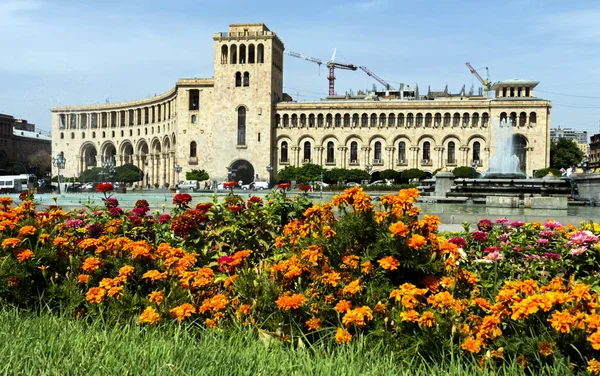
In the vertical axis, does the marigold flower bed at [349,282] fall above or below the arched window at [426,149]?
below

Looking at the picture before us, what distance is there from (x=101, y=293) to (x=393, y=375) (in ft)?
7.07

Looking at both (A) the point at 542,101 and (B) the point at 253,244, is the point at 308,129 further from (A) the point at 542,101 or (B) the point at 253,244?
(B) the point at 253,244

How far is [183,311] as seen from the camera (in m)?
3.99

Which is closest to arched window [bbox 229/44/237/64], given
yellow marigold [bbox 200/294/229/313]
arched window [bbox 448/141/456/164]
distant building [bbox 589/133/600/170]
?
arched window [bbox 448/141/456/164]

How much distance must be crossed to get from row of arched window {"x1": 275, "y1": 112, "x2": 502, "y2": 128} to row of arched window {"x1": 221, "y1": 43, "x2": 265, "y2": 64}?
6403mm

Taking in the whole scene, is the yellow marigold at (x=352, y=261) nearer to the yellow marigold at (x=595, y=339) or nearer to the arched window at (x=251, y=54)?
Result: the yellow marigold at (x=595, y=339)

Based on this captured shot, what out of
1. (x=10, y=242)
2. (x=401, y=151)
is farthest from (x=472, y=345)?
(x=401, y=151)

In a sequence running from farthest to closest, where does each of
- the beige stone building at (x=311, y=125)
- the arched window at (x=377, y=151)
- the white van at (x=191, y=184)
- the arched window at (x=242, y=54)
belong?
the arched window at (x=377, y=151) → the arched window at (x=242, y=54) → the beige stone building at (x=311, y=125) → the white van at (x=191, y=184)

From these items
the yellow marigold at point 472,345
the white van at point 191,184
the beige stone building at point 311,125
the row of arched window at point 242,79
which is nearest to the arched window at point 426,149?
the beige stone building at point 311,125

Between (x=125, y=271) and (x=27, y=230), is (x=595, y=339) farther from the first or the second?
(x=27, y=230)

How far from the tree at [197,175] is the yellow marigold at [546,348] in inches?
2272

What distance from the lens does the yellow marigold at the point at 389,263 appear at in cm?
381

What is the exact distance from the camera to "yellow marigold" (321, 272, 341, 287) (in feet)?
13.0

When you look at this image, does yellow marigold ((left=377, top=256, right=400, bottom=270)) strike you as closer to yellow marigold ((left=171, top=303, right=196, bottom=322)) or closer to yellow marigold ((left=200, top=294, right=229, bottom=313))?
yellow marigold ((left=200, top=294, right=229, bottom=313))
